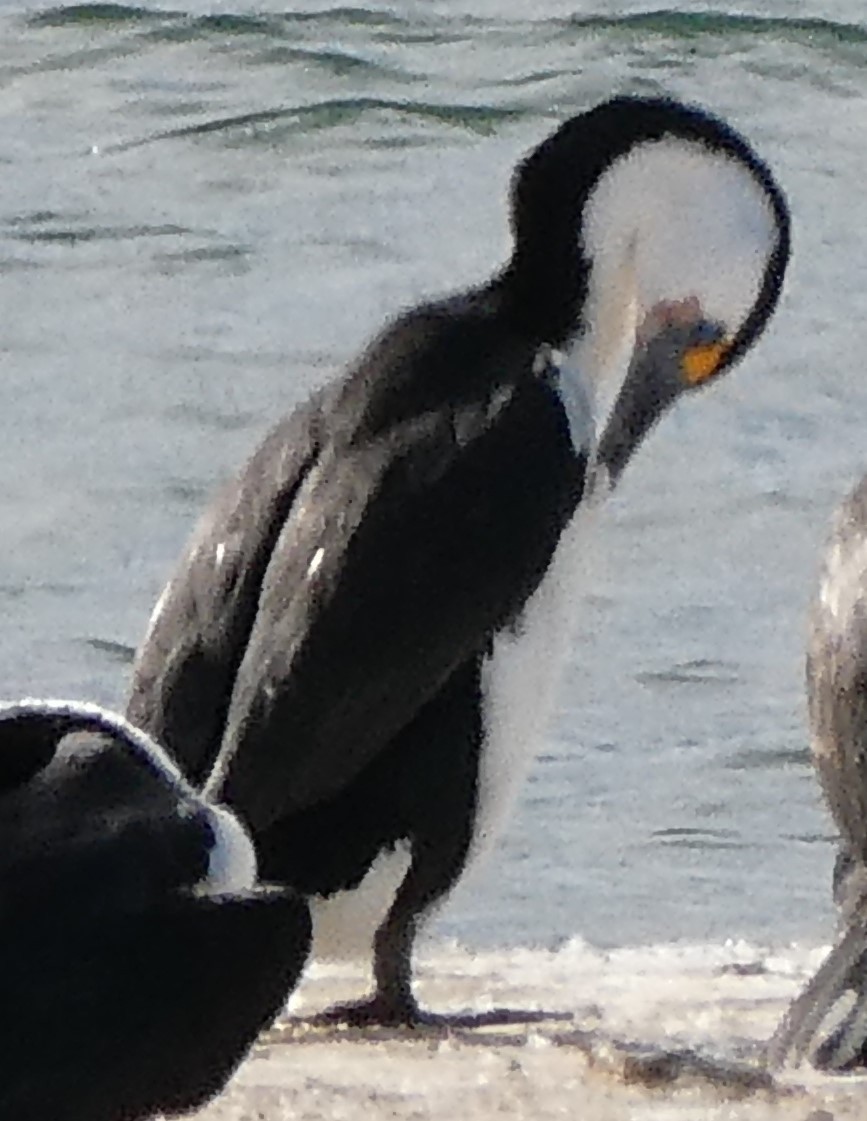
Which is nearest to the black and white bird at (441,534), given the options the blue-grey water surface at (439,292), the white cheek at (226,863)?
the white cheek at (226,863)

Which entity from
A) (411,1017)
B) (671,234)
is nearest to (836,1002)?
(411,1017)

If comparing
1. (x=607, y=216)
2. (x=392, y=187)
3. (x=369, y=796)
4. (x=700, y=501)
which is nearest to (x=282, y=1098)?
(x=369, y=796)

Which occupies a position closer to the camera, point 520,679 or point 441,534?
point 441,534

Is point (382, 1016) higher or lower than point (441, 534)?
lower

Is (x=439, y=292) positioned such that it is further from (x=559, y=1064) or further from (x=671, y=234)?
(x=559, y=1064)

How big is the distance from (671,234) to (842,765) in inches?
60.2

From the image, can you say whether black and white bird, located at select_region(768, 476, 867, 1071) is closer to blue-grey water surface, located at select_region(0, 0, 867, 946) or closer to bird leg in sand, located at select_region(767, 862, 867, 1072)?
bird leg in sand, located at select_region(767, 862, 867, 1072)

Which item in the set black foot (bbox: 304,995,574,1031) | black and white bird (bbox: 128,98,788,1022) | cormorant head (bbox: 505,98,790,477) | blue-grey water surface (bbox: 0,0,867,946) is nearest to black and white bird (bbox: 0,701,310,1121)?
black and white bird (bbox: 128,98,788,1022)

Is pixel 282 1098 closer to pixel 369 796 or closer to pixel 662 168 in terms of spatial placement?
pixel 369 796

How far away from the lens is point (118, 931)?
5691 mm

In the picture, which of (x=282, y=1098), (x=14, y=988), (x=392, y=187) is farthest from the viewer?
(x=392, y=187)

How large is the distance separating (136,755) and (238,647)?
1.81m

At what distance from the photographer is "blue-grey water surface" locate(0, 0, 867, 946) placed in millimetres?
12992

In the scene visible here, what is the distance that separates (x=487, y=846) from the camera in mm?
8219
